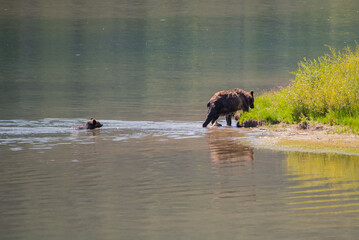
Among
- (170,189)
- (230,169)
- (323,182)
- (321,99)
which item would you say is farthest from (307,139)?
(170,189)

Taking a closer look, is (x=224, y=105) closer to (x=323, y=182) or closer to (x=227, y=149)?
(x=227, y=149)

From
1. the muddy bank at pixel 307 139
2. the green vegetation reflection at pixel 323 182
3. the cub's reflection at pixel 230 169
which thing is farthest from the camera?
the muddy bank at pixel 307 139

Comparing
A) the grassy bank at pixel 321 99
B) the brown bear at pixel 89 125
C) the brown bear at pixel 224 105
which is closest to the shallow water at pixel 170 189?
the brown bear at pixel 89 125

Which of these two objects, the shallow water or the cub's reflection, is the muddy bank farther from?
the cub's reflection

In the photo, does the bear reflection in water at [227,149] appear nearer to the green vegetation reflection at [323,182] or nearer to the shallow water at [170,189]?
the shallow water at [170,189]

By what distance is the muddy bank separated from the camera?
18.9 m

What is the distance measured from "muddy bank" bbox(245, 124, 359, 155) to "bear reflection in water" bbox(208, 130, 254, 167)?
57 centimetres

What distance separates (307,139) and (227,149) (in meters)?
2.28

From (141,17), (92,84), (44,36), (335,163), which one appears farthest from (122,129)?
(141,17)

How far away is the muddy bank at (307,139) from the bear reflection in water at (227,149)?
0.57 metres

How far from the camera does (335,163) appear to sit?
16.9 meters

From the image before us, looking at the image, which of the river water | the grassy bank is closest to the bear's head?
the river water

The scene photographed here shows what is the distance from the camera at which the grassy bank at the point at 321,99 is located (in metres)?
21.9

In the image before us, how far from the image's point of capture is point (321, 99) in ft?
73.4
